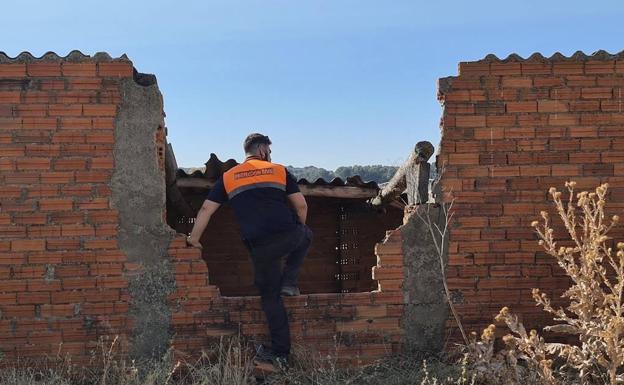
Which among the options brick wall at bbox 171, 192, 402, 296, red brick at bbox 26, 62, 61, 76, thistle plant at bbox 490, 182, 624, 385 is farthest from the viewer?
brick wall at bbox 171, 192, 402, 296

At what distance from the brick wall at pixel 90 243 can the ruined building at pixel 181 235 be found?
0.01 meters

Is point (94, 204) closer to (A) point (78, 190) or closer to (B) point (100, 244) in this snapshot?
(A) point (78, 190)

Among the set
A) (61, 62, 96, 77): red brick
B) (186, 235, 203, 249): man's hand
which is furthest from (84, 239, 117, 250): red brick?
(61, 62, 96, 77): red brick

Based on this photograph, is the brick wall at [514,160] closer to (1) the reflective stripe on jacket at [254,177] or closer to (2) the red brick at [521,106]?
(2) the red brick at [521,106]

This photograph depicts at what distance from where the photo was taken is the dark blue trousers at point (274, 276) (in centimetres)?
468

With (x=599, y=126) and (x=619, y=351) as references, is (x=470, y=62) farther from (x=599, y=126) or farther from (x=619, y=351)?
(x=619, y=351)

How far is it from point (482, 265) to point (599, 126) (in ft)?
4.85

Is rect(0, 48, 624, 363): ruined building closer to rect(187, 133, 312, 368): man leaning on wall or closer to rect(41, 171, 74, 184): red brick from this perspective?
rect(41, 171, 74, 184): red brick

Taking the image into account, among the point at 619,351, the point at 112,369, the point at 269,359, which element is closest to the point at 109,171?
the point at 112,369

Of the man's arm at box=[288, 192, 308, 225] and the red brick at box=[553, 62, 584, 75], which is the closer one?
the man's arm at box=[288, 192, 308, 225]

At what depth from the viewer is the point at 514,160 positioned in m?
5.17

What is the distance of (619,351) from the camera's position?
13.0 ft

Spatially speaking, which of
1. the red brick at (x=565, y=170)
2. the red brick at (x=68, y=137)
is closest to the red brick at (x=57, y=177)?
the red brick at (x=68, y=137)

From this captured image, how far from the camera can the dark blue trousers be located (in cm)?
468
